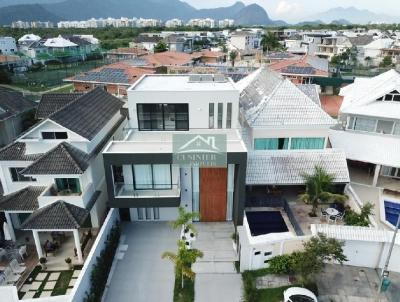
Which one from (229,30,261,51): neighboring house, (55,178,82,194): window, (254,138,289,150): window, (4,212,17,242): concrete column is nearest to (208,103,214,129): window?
(254,138,289,150): window

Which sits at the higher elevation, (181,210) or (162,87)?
(162,87)

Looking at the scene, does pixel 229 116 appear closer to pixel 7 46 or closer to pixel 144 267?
pixel 144 267

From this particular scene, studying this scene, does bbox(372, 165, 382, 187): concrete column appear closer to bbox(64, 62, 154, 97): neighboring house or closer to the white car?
the white car

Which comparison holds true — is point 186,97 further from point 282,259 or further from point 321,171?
point 282,259

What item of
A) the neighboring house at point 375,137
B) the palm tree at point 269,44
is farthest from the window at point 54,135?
the palm tree at point 269,44

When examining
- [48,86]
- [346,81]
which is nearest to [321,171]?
[346,81]

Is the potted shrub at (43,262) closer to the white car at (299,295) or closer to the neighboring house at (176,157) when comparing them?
the neighboring house at (176,157)
